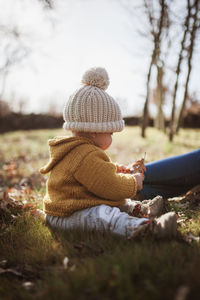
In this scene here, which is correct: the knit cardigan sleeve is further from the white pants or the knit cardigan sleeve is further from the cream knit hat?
the cream knit hat

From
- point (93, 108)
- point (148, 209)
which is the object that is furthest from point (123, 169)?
point (93, 108)

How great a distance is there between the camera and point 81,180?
2.03m

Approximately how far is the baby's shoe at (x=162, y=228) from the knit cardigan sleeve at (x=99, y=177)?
15.2 inches

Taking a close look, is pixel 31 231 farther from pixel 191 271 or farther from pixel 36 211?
pixel 191 271

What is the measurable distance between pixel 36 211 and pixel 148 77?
9.24m

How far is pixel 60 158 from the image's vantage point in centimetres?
218

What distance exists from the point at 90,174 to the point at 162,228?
0.68m

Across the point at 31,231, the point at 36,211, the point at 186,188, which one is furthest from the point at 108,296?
the point at 186,188

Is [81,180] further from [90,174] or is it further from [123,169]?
[123,169]

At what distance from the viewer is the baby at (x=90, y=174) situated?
2.00 m

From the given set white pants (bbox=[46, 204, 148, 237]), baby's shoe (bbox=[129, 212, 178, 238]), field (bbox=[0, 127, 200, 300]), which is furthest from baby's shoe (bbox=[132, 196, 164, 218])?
baby's shoe (bbox=[129, 212, 178, 238])

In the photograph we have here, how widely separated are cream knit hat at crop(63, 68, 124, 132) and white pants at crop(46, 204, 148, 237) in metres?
0.70

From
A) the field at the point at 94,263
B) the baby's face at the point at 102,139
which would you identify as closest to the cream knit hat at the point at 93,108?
the baby's face at the point at 102,139

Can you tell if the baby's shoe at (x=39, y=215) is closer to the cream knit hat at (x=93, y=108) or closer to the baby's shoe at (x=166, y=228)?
the cream knit hat at (x=93, y=108)
